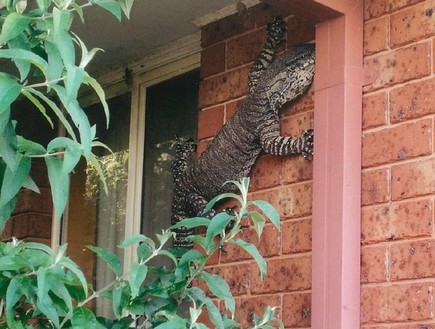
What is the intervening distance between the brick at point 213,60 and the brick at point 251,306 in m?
1.06

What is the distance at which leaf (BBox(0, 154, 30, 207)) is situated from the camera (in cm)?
188

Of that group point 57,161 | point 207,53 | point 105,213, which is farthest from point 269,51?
point 57,161

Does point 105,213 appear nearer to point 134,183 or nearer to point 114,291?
point 134,183

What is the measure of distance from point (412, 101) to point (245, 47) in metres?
1.10

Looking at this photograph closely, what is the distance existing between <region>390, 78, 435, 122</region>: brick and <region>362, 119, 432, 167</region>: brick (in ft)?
0.11

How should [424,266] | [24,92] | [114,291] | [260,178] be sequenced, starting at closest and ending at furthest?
[24,92], [114,291], [424,266], [260,178]

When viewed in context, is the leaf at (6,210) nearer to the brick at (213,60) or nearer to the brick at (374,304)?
the brick at (374,304)

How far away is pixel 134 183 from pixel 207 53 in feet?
3.19

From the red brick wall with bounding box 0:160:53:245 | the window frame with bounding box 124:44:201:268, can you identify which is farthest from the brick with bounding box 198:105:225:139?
the red brick wall with bounding box 0:160:53:245

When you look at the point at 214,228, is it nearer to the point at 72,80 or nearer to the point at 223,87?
the point at 72,80

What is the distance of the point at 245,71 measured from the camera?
4.11 m

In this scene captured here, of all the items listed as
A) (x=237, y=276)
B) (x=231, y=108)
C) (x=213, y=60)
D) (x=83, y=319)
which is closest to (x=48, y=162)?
(x=83, y=319)

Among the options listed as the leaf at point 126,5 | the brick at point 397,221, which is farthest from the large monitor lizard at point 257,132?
the leaf at point 126,5

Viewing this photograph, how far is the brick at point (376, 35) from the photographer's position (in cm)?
339
